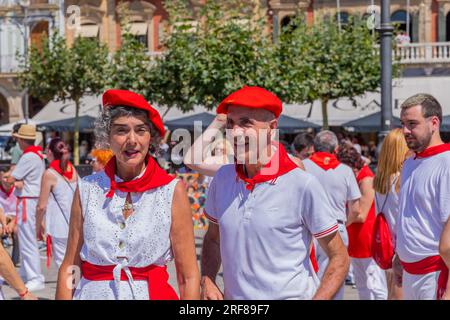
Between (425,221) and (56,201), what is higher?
(425,221)

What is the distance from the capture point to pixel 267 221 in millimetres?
3652

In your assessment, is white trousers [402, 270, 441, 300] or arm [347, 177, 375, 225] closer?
white trousers [402, 270, 441, 300]

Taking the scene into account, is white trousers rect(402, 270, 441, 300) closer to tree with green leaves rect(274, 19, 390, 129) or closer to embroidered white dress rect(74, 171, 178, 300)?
embroidered white dress rect(74, 171, 178, 300)

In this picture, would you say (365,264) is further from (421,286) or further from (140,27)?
(140,27)

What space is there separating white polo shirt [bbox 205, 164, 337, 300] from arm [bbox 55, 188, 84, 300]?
23.5 inches

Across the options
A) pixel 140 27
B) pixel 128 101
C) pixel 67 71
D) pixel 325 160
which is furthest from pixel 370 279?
pixel 140 27

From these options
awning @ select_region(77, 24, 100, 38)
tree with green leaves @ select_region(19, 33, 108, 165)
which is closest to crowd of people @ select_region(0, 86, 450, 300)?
tree with green leaves @ select_region(19, 33, 108, 165)

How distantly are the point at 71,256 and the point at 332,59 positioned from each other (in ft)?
78.8

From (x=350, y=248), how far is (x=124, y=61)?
1928 cm

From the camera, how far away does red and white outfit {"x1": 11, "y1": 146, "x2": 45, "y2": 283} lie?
387 inches

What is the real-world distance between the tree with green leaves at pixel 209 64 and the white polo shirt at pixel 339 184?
14629mm

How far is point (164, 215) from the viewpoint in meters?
3.66

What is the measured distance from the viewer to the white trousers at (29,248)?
9.80m

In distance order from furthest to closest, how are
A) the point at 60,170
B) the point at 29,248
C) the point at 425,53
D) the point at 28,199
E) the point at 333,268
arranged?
the point at 425,53, the point at 28,199, the point at 29,248, the point at 60,170, the point at 333,268
